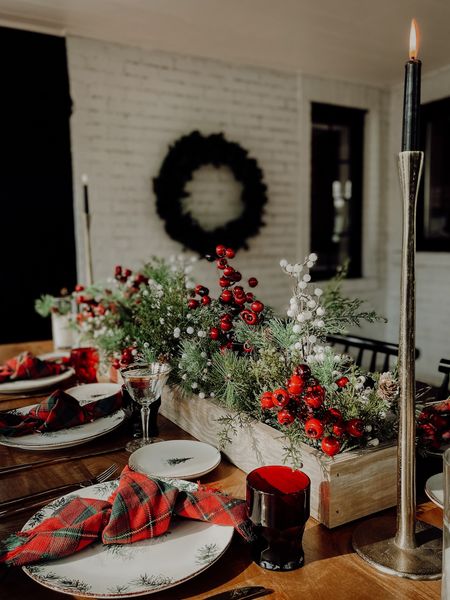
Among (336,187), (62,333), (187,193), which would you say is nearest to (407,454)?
(62,333)

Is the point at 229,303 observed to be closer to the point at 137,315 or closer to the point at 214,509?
the point at 137,315

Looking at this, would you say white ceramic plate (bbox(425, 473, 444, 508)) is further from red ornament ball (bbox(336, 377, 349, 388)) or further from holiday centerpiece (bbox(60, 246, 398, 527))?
red ornament ball (bbox(336, 377, 349, 388))

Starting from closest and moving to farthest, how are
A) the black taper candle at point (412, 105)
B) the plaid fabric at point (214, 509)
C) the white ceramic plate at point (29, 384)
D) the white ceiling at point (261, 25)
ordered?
the black taper candle at point (412, 105) → the plaid fabric at point (214, 509) → the white ceramic plate at point (29, 384) → the white ceiling at point (261, 25)

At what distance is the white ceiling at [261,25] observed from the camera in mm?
2865

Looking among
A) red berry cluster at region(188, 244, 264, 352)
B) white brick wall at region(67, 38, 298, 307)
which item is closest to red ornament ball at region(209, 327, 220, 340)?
red berry cluster at region(188, 244, 264, 352)

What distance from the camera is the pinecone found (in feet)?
2.66

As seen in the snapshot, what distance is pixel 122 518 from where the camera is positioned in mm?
720

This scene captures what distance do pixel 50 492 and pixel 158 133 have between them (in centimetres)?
303

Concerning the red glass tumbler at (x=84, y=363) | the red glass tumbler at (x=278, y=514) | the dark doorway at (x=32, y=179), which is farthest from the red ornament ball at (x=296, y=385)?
the dark doorway at (x=32, y=179)

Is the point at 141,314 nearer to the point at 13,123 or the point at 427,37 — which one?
the point at 13,123

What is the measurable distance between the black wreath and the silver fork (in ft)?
9.18

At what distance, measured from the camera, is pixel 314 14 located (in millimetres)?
3004

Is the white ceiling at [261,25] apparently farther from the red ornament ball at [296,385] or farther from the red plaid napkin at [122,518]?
the red plaid napkin at [122,518]

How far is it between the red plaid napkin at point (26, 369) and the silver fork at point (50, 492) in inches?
27.7
